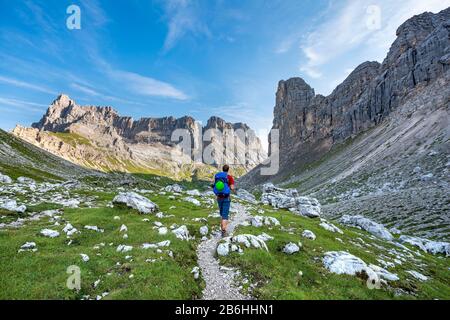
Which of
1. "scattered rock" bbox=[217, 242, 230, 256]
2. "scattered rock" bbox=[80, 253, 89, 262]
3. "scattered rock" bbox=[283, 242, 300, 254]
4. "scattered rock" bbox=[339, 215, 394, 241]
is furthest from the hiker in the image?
"scattered rock" bbox=[339, 215, 394, 241]

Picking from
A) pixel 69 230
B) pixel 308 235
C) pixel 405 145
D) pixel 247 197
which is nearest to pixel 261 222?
pixel 308 235

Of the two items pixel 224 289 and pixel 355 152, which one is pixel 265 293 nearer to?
pixel 224 289

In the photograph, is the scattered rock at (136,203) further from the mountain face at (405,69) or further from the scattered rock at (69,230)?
the mountain face at (405,69)

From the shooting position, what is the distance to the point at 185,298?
10195 mm

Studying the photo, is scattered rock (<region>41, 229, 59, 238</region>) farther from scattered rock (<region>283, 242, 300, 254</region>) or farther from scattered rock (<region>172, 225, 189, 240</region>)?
scattered rock (<region>283, 242, 300, 254</region>)

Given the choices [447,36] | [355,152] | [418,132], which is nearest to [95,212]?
[418,132]

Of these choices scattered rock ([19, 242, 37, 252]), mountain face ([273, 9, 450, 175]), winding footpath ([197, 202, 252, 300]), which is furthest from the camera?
mountain face ([273, 9, 450, 175])

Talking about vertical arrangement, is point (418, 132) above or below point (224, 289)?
above

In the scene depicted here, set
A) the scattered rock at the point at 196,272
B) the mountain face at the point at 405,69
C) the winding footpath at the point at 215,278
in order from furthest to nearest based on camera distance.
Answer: the mountain face at the point at 405,69
the scattered rock at the point at 196,272
the winding footpath at the point at 215,278

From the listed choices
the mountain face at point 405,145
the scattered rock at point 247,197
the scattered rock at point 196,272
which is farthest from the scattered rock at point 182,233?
the mountain face at point 405,145

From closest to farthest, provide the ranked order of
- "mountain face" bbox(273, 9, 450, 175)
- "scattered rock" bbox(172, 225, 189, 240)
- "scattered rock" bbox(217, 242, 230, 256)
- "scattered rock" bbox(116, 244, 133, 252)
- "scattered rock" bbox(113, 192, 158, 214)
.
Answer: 1. "scattered rock" bbox(116, 244, 133, 252)
2. "scattered rock" bbox(217, 242, 230, 256)
3. "scattered rock" bbox(172, 225, 189, 240)
4. "scattered rock" bbox(113, 192, 158, 214)
5. "mountain face" bbox(273, 9, 450, 175)

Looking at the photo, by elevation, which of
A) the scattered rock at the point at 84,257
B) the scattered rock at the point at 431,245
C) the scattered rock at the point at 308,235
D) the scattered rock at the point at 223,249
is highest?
the scattered rock at the point at 308,235

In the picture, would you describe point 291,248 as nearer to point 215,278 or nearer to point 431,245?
point 215,278
